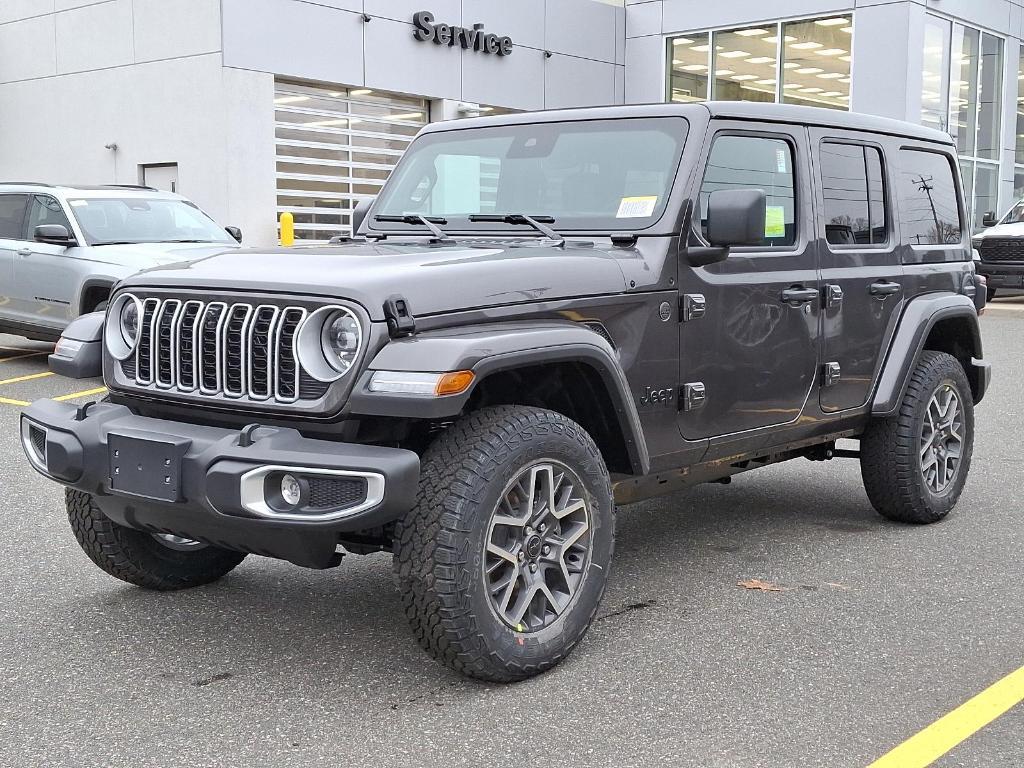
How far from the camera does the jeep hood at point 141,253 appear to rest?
10.9 meters

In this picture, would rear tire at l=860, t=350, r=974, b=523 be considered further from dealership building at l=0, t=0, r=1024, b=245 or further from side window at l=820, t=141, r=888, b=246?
dealership building at l=0, t=0, r=1024, b=245

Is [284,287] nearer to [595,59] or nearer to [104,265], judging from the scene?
[104,265]

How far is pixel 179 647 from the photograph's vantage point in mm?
4180

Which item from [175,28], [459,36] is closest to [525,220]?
[175,28]

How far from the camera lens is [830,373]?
17.2ft

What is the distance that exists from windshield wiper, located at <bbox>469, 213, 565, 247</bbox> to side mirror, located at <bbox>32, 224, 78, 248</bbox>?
7.57 m

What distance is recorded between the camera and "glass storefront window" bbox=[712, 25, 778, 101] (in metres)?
25.1

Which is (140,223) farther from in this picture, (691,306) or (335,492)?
(335,492)

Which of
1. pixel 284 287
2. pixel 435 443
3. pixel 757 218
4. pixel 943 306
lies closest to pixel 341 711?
pixel 435 443

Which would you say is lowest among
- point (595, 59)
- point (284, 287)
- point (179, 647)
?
point (179, 647)

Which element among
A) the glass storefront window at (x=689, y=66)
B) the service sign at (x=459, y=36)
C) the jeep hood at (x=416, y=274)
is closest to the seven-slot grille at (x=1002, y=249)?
the glass storefront window at (x=689, y=66)

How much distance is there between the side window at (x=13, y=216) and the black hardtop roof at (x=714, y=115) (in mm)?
7942

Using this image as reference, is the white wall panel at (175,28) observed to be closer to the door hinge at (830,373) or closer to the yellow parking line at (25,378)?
the yellow parking line at (25,378)

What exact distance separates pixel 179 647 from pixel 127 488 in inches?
30.0
